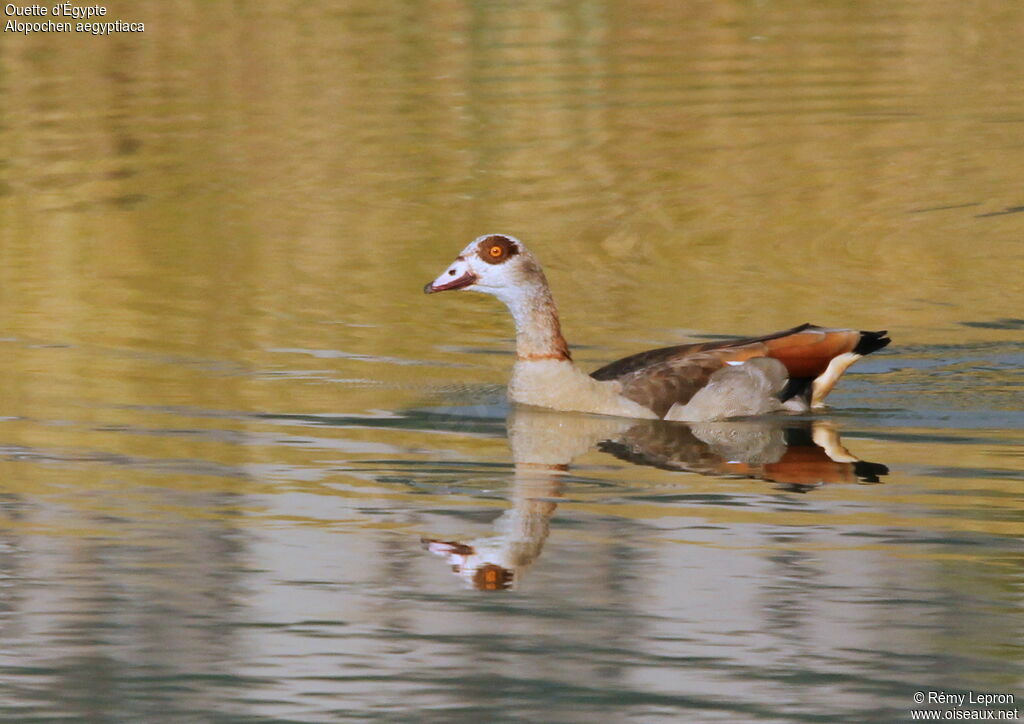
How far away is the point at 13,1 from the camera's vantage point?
32.8 metres

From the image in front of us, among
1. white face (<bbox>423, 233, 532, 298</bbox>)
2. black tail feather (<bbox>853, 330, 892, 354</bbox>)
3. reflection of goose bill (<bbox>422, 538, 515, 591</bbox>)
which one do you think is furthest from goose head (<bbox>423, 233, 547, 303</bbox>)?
reflection of goose bill (<bbox>422, 538, 515, 591</bbox>)

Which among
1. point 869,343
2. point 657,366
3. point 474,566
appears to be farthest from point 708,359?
point 474,566

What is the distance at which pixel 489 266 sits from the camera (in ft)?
42.0

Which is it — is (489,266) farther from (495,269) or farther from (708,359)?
(708,359)

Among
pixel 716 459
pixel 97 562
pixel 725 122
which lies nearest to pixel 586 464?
pixel 716 459

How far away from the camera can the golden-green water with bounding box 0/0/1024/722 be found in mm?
7758

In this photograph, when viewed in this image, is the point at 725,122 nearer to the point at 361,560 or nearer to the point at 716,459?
the point at 716,459

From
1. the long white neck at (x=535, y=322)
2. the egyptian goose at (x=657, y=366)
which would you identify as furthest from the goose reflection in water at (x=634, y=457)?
the long white neck at (x=535, y=322)

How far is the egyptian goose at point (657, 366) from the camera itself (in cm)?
1247

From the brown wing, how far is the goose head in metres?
0.75

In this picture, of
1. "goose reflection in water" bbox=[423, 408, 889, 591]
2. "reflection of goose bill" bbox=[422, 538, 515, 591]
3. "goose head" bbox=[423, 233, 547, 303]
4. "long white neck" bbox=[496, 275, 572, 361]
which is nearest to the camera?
"reflection of goose bill" bbox=[422, 538, 515, 591]

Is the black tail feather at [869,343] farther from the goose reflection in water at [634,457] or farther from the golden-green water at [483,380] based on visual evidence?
the goose reflection in water at [634,457]

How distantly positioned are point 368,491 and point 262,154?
12.0 metres

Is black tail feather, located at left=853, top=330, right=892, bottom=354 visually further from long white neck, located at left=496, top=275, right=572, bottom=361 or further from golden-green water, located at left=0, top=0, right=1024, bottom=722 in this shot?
long white neck, located at left=496, top=275, right=572, bottom=361
